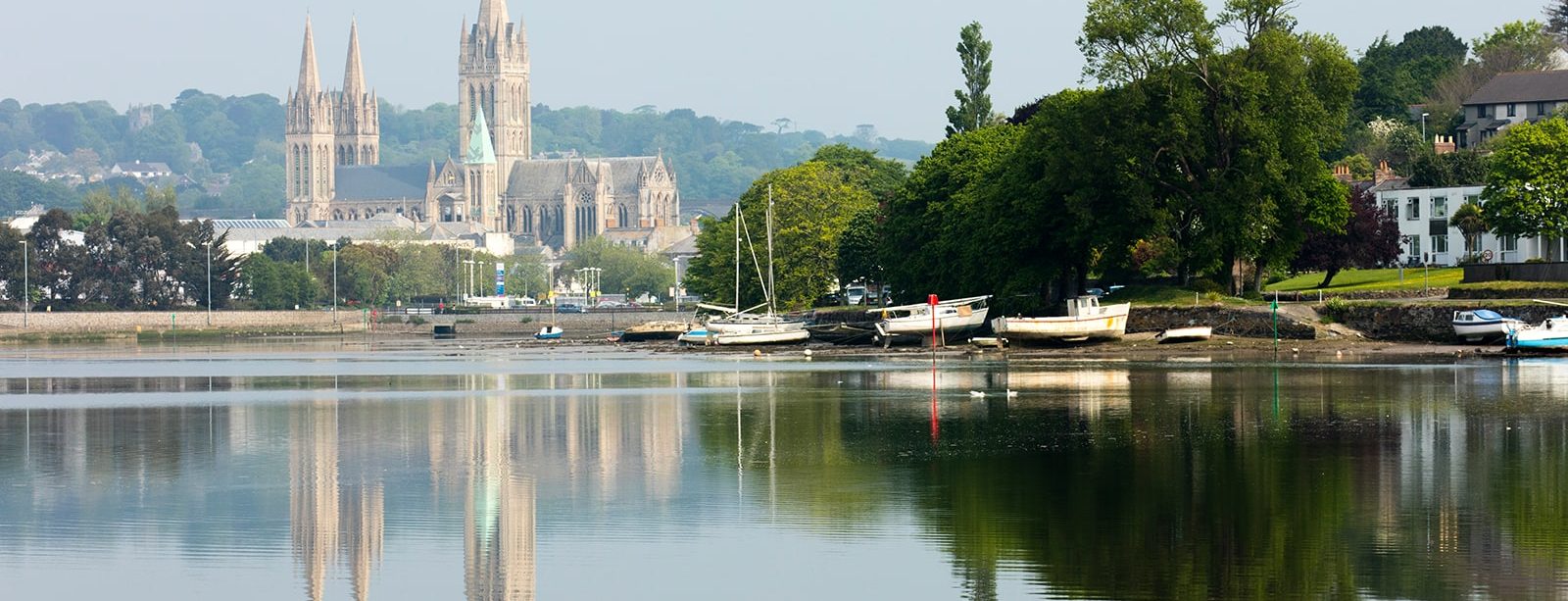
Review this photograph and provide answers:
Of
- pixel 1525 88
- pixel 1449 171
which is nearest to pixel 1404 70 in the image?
pixel 1525 88

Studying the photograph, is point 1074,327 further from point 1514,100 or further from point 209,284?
point 209,284

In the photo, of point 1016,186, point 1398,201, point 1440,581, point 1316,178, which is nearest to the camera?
point 1440,581

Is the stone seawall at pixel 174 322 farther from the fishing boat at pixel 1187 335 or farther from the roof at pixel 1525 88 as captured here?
the fishing boat at pixel 1187 335

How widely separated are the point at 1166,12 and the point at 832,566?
5767cm

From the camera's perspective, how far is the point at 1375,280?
89.9 m

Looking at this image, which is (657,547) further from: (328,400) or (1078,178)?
(1078,178)

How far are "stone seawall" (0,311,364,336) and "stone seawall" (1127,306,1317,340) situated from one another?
110 m

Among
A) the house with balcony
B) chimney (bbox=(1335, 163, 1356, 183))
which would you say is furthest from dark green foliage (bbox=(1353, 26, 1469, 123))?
chimney (bbox=(1335, 163, 1356, 183))

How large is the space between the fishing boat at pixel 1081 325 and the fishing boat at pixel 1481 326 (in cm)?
1284

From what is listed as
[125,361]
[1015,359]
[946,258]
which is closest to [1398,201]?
[946,258]

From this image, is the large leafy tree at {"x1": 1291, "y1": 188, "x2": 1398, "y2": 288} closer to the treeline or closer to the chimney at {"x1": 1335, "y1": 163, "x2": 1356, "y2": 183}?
the chimney at {"x1": 1335, "y1": 163, "x2": 1356, "y2": 183}

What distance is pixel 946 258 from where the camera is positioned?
93.1m

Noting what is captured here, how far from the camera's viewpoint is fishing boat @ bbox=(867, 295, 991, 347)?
8400cm

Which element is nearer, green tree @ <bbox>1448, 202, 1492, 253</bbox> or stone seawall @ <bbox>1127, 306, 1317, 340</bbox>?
stone seawall @ <bbox>1127, 306, 1317, 340</bbox>
